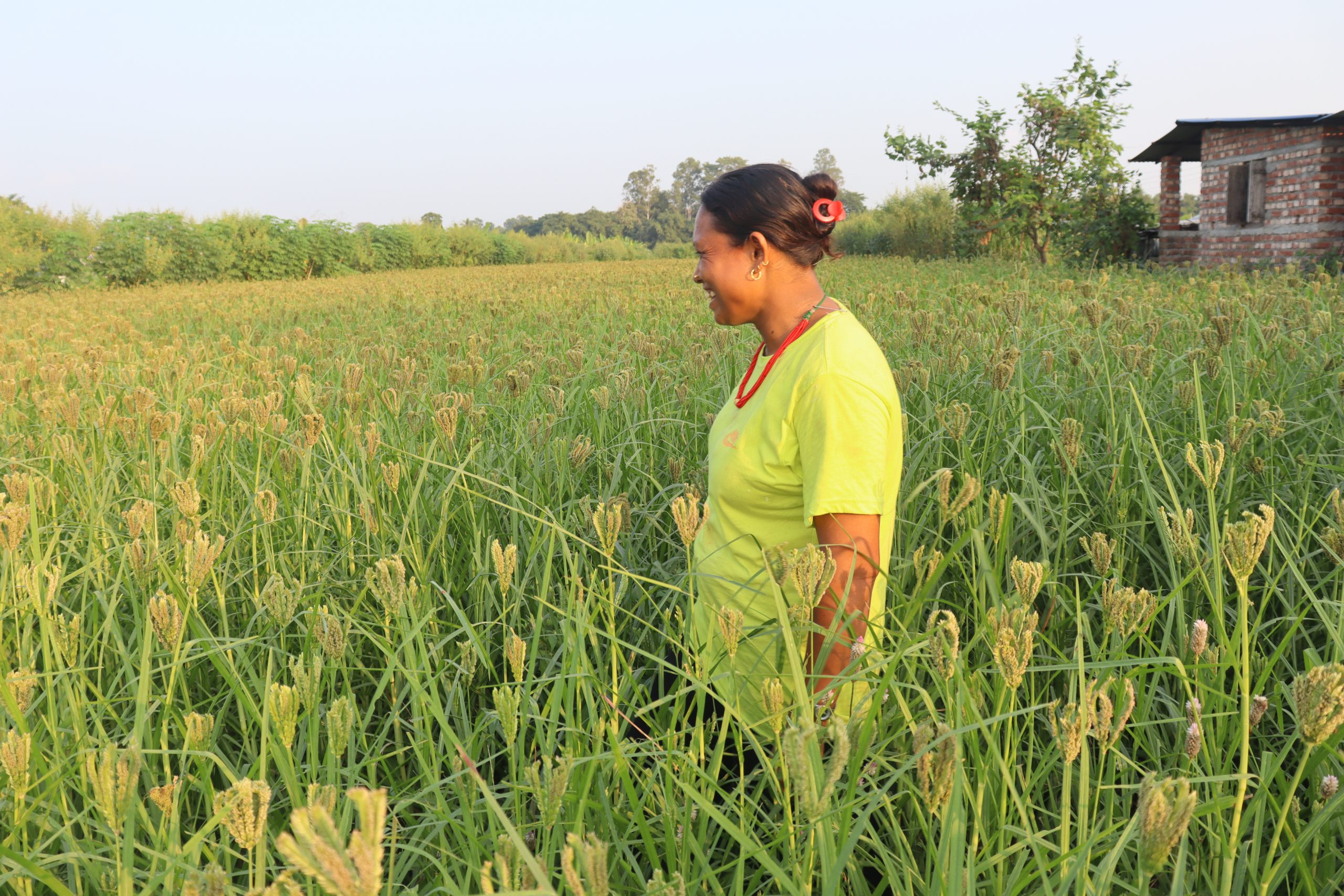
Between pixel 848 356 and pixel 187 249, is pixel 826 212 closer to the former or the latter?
pixel 848 356

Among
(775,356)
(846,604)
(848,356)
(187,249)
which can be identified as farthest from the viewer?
(187,249)

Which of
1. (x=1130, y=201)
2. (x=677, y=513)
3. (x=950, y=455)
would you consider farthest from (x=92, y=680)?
(x=1130, y=201)

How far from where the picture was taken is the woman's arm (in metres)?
1.65

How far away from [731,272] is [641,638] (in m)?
0.94

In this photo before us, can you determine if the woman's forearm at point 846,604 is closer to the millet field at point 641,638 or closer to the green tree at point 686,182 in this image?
the millet field at point 641,638

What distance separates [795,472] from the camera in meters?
1.91

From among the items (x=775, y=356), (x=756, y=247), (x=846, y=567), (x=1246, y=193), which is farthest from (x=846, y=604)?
(x=1246, y=193)

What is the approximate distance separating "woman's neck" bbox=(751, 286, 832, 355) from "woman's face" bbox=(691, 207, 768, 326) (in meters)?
0.03

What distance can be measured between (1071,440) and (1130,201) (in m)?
20.0

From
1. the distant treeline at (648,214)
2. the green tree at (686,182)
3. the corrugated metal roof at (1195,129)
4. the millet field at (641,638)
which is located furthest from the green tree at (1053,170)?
the green tree at (686,182)

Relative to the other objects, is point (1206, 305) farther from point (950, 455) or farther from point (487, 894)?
point (487, 894)

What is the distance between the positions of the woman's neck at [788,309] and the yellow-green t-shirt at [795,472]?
10cm

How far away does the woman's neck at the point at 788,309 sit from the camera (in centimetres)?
216

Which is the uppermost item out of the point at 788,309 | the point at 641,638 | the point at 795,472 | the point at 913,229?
the point at 913,229
